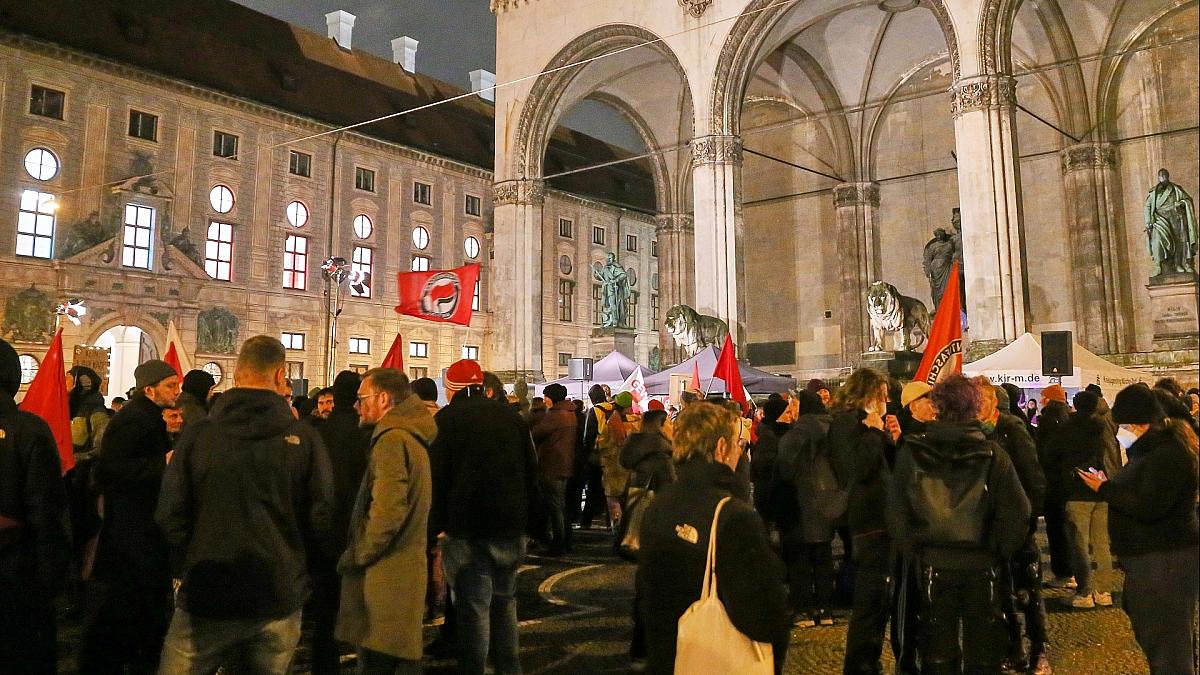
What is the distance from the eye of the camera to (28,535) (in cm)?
353

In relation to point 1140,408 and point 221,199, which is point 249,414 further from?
point 221,199

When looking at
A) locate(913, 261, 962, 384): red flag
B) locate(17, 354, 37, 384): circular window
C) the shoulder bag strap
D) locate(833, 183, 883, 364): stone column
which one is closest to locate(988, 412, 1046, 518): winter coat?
locate(913, 261, 962, 384): red flag

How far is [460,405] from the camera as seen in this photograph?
14.5ft

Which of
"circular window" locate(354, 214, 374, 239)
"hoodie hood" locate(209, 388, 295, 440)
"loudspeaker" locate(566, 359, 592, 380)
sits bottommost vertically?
"hoodie hood" locate(209, 388, 295, 440)

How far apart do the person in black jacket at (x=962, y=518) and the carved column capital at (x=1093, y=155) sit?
2028cm

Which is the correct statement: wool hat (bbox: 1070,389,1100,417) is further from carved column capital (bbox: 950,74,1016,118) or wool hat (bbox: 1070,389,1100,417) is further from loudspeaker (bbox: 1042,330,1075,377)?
carved column capital (bbox: 950,74,1016,118)

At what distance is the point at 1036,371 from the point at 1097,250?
9831mm

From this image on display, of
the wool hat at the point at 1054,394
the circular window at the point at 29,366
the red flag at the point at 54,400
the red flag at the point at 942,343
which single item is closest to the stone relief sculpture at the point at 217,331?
the circular window at the point at 29,366

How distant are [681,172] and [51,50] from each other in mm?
17808

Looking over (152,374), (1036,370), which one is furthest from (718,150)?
(152,374)

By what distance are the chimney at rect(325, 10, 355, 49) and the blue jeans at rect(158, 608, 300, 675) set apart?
115 ft

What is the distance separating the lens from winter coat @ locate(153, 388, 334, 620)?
9.91 ft

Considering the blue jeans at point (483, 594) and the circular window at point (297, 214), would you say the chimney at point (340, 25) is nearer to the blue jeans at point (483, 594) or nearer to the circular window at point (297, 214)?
the circular window at point (297, 214)

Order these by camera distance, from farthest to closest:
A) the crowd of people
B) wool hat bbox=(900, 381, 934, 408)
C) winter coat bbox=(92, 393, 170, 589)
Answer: wool hat bbox=(900, 381, 934, 408) < winter coat bbox=(92, 393, 170, 589) < the crowd of people
